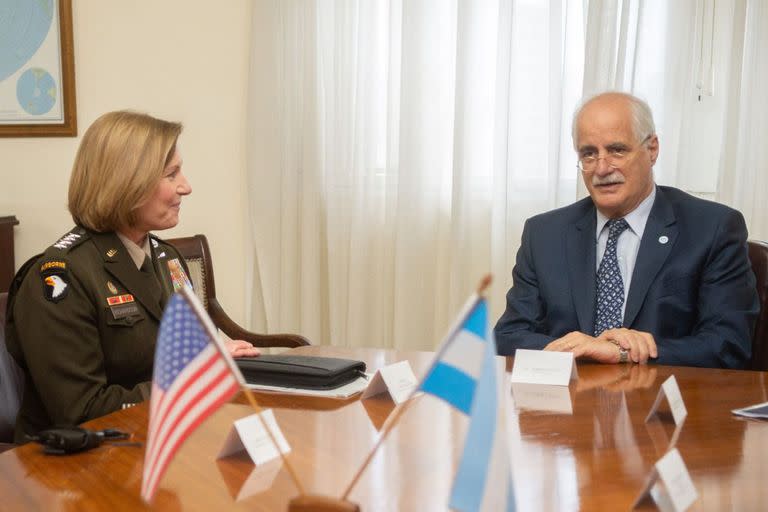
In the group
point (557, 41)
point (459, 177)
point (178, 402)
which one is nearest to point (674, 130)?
point (557, 41)

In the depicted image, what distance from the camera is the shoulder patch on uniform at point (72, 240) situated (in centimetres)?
250

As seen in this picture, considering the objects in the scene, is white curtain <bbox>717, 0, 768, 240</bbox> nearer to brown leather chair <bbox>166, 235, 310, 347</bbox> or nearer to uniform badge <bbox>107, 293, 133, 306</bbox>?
brown leather chair <bbox>166, 235, 310, 347</bbox>

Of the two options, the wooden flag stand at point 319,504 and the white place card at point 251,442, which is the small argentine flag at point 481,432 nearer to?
the wooden flag stand at point 319,504

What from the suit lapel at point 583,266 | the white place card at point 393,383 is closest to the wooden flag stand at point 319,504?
the white place card at point 393,383

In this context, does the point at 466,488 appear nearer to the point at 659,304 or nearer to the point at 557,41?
the point at 659,304

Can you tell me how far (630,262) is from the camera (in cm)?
303

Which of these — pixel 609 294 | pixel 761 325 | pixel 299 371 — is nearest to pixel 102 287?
pixel 299 371

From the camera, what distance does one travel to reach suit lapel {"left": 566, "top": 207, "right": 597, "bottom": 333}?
9.71 feet

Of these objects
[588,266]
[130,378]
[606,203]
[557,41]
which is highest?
[557,41]

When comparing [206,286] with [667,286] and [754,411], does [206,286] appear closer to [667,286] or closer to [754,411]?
[667,286]

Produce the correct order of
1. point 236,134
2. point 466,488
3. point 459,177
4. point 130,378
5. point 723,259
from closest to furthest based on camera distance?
1. point 466,488
2. point 130,378
3. point 723,259
4. point 459,177
5. point 236,134

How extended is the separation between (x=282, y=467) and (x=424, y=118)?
2936 millimetres

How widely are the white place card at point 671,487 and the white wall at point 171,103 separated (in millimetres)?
3678

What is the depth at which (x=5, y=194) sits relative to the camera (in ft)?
16.3
